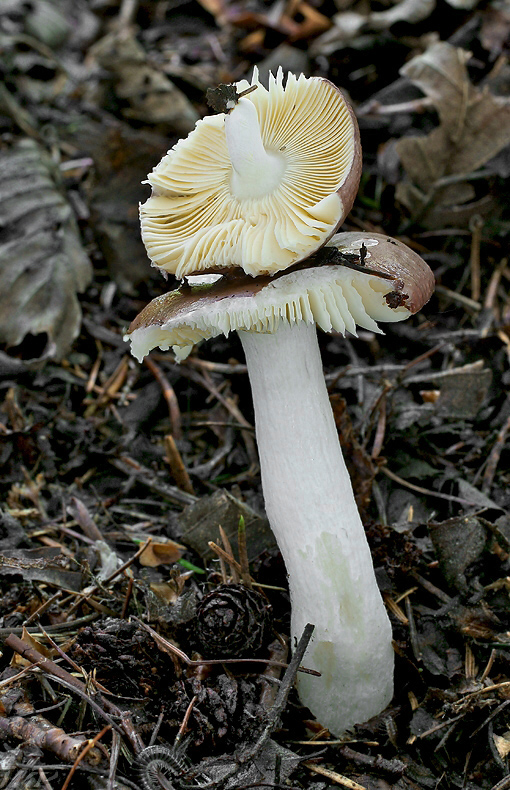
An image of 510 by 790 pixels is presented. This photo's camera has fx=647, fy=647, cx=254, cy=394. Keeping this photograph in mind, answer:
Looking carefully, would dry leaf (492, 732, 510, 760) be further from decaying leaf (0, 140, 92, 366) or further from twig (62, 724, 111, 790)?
decaying leaf (0, 140, 92, 366)

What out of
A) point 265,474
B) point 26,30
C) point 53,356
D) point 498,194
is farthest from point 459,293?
point 26,30

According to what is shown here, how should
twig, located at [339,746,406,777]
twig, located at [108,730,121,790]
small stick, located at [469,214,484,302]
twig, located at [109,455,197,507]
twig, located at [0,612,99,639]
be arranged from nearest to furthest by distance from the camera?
1. twig, located at [108,730,121,790]
2. twig, located at [339,746,406,777]
3. twig, located at [0,612,99,639]
4. twig, located at [109,455,197,507]
5. small stick, located at [469,214,484,302]

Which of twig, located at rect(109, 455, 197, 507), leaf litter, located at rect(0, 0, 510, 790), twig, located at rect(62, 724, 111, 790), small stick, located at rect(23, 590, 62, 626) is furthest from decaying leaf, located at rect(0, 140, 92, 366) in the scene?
twig, located at rect(62, 724, 111, 790)

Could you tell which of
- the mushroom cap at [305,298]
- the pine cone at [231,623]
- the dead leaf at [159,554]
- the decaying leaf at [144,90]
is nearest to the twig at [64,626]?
the dead leaf at [159,554]

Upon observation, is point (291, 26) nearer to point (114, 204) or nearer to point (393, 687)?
point (114, 204)

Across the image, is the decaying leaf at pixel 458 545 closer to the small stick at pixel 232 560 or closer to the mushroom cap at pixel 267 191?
the small stick at pixel 232 560

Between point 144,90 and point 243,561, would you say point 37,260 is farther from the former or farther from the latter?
point 243,561
